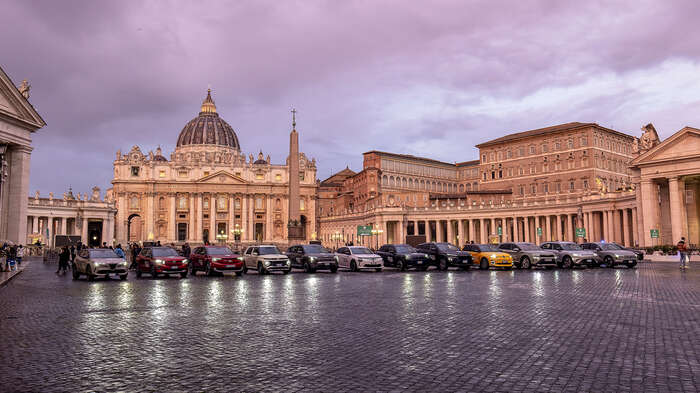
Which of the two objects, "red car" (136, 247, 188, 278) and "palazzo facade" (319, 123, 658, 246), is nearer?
"red car" (136, 247, 188, 278)

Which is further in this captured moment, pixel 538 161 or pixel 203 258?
pixel 538 161

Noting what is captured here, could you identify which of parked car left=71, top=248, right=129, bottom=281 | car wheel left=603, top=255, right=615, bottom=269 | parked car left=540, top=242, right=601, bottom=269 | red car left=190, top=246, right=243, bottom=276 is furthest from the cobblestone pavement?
car wheel left=603, top=255, right=615, bottom=269

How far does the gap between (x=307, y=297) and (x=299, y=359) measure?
853 centimetres

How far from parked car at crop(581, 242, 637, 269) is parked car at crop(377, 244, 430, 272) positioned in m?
11.1

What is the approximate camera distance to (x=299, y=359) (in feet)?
25.7

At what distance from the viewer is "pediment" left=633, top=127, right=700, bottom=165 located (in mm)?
45094

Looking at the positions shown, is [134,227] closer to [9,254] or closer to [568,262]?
[9,254]

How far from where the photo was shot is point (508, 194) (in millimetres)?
92562

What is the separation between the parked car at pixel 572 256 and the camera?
31.9 m

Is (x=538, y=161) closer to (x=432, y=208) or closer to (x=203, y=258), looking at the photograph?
(x=432, y=208)

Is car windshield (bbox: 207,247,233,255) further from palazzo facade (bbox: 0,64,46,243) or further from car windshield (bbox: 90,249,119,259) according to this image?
palazzo facade (bbox: 0,64,46,243)

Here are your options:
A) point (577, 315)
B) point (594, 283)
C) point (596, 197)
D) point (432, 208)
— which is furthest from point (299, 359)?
point (432, 208)

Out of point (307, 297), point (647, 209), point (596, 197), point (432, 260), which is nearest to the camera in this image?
point (307, 297)

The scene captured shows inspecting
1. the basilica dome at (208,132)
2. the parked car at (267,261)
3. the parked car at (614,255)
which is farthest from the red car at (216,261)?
the basilica dome at (208,132)
